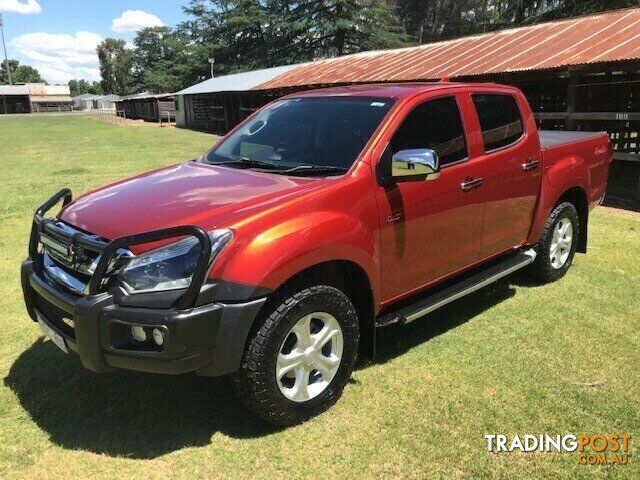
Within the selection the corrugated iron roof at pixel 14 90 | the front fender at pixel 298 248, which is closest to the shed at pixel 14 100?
the corrugated iron roof at pixel 14 90

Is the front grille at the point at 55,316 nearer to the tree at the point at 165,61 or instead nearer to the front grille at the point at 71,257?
the front grille at the point at 71,257

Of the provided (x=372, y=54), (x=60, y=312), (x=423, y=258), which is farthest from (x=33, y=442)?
(x=372, y=54)

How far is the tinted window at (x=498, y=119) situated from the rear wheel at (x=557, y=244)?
1010 mm

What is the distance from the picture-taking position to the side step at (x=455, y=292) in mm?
3578

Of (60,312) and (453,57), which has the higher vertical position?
(453,57)

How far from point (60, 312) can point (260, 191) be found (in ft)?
4.27

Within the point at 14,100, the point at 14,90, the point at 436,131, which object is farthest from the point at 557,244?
the point at 14,100

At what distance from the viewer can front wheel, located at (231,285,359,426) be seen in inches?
113

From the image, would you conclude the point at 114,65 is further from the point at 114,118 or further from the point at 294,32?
the point at 294,32

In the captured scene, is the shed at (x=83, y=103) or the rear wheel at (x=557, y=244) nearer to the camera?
the rear wheel at (x=557, y=244)

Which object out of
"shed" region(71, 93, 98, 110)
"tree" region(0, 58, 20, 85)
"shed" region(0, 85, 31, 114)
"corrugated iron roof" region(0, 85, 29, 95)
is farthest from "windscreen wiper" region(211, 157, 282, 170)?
"tree" region(0, 58, 20, 85)

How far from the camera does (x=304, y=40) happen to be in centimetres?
4878

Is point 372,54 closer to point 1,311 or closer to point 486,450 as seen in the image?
point 1,311

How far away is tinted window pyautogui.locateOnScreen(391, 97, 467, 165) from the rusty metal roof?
6737 millimetres
